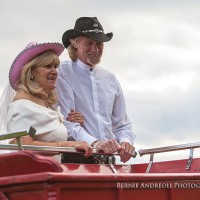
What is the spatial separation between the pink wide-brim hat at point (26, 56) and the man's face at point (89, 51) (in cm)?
63

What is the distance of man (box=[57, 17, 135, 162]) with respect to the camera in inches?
292

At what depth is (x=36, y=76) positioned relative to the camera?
21.5 ft

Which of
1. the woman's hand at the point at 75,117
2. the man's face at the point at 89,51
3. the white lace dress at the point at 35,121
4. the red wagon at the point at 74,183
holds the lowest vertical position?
the red wagon at the point at 74,183

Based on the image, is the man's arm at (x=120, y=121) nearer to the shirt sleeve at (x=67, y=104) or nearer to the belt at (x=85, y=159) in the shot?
the shirt sleeve at (x=67, y=104)

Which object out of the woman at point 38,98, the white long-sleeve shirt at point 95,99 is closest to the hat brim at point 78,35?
the white long-sleeve shirt at point 95,99

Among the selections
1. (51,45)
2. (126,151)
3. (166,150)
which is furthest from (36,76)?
(166,150)

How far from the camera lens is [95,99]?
754cm

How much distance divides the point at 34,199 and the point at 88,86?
2930 millimetres

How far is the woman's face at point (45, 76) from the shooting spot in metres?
6.52

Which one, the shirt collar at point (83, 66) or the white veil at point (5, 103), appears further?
the shirt collar at point (83, 66)

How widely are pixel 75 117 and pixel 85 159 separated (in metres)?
0.66

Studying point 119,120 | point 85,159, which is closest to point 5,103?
point 85,159

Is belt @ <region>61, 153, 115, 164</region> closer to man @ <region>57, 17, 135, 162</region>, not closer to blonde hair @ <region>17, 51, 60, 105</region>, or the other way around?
man @ <region>57, 17, 135, 162</region>

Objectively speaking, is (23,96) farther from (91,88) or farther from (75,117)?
(91,88)
